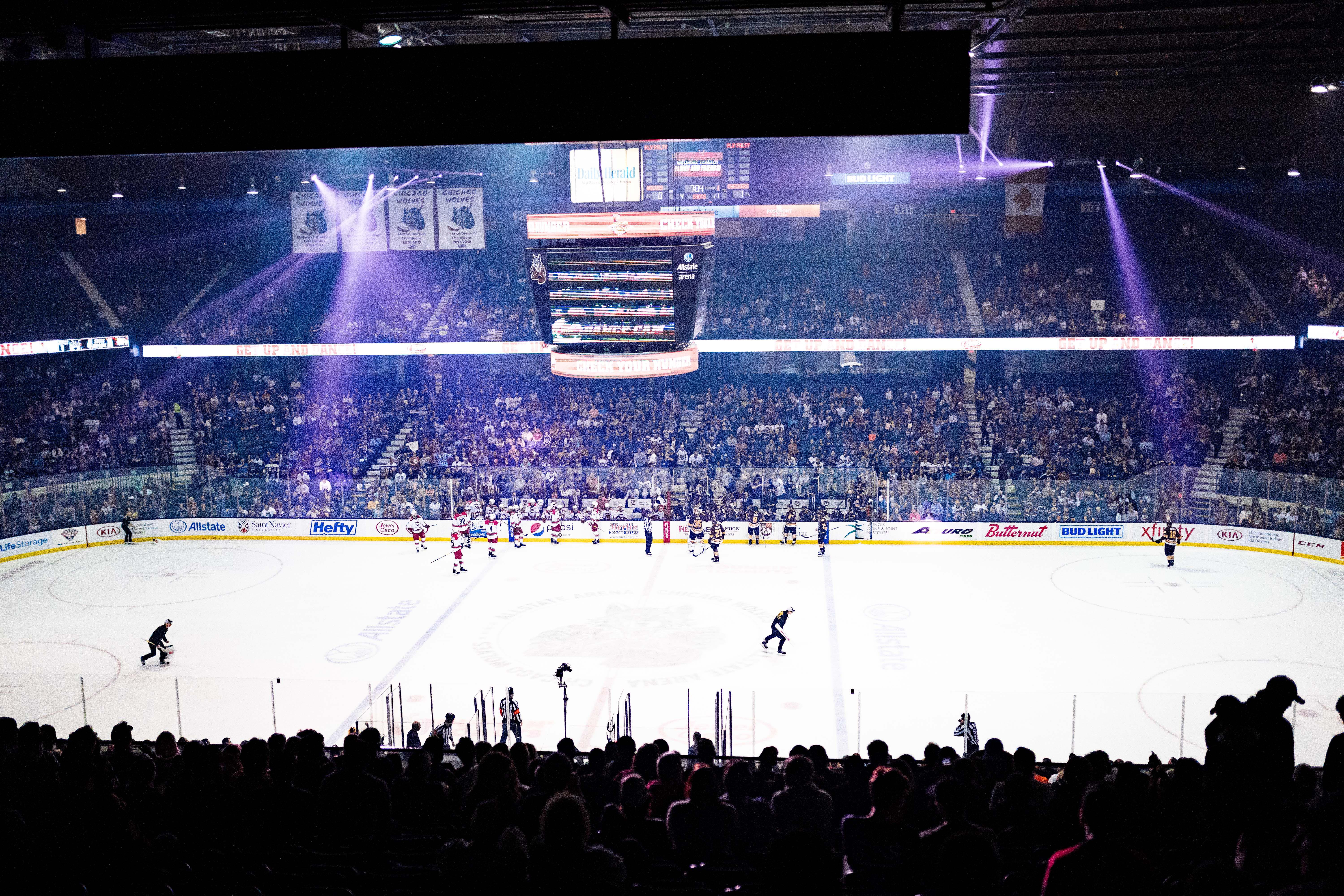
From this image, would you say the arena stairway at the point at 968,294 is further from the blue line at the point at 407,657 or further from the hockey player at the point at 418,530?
the hockey player at the point at 418,530

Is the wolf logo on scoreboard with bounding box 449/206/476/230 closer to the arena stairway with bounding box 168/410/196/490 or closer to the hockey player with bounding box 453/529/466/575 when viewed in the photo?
the arena stairway with bounding box 168/410/196/490

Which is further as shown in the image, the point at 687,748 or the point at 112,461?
the point at 112,461

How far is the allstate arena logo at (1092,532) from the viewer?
23.4 m

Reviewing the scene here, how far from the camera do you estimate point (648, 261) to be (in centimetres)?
1720

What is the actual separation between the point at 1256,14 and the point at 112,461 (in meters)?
27.7

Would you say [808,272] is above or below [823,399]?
above

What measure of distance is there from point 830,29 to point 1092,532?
14201 millimetres

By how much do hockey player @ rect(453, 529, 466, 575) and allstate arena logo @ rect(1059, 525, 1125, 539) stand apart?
13513mm

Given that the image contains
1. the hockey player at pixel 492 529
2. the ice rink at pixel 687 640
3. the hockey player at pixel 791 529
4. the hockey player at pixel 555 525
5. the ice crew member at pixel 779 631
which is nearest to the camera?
the ice rink at pixel 687 640

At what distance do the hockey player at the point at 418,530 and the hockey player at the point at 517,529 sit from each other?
2019 mm

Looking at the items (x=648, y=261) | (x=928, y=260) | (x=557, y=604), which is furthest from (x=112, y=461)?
(x=928, y=260)

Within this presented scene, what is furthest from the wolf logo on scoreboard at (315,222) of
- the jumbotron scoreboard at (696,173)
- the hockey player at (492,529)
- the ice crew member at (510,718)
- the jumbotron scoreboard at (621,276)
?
the ice crew member at (510,718)

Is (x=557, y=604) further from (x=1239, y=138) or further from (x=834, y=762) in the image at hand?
(x=1239, y=138)

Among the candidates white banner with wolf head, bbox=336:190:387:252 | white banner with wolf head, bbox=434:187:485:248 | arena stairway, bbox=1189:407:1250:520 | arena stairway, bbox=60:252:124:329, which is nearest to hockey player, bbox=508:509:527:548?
white banner with wolf head, bbox=434:187:485:248
